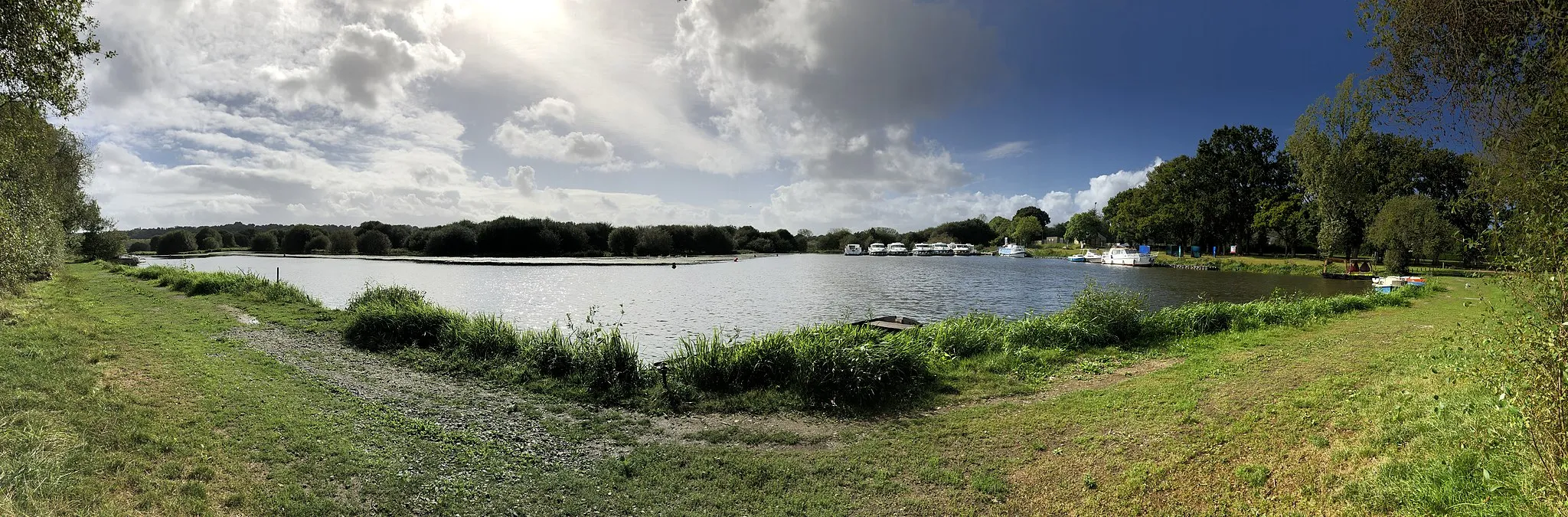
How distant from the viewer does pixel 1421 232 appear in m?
35.8

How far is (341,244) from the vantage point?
99.6m

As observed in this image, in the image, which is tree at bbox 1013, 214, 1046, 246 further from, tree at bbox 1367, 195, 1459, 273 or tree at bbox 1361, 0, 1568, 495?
tree at bbox 1361, 0, 1568, 495

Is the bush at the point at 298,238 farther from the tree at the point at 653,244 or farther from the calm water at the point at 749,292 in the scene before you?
the calm water at the point at 749,292

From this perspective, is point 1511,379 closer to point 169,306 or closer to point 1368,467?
point 1368,467

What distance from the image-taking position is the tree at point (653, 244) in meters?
100

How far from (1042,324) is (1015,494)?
8.78 metres

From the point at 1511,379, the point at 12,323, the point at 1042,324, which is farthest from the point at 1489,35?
the point at 12,323

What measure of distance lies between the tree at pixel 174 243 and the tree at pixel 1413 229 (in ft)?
481

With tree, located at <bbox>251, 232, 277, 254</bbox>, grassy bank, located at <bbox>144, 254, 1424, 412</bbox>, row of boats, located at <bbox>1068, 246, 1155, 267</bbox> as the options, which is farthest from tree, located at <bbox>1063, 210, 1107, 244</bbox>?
tree, located at <bbox>251, 232, 277, 254</bbox>

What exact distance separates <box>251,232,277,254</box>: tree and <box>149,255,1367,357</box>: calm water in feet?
240

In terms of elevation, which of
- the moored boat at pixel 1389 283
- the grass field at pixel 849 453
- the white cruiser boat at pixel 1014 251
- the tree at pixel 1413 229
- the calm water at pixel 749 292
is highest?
the tree at pixel 1413 229

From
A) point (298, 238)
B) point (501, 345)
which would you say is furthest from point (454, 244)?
point (501, 345)

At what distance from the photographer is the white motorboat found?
200 ft

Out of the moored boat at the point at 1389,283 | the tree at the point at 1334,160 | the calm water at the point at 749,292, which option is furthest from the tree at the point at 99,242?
the tree at the point at 1334,160
